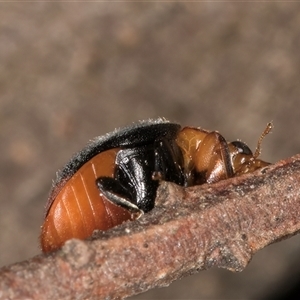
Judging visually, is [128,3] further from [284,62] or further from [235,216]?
[235,216]

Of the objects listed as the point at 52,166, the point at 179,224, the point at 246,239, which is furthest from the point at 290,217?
the point at 52,166

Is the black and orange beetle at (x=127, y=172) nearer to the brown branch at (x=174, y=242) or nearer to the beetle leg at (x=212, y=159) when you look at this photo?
the beetle leg at (x=212, y=159)

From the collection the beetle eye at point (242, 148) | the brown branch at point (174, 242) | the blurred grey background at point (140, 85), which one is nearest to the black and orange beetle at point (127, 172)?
the beetle eye at point (242, 148)

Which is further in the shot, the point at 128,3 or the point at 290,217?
the point at 128,3

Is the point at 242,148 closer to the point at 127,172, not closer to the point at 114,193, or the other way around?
the point at 127,172

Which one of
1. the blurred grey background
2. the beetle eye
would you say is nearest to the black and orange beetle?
the beetle eye

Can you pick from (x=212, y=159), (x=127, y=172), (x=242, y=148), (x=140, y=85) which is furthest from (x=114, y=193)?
(x=140, y=85)

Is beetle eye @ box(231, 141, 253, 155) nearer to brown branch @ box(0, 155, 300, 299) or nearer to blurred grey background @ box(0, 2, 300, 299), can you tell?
brown branch @ box(0, 155, 300, 299)
